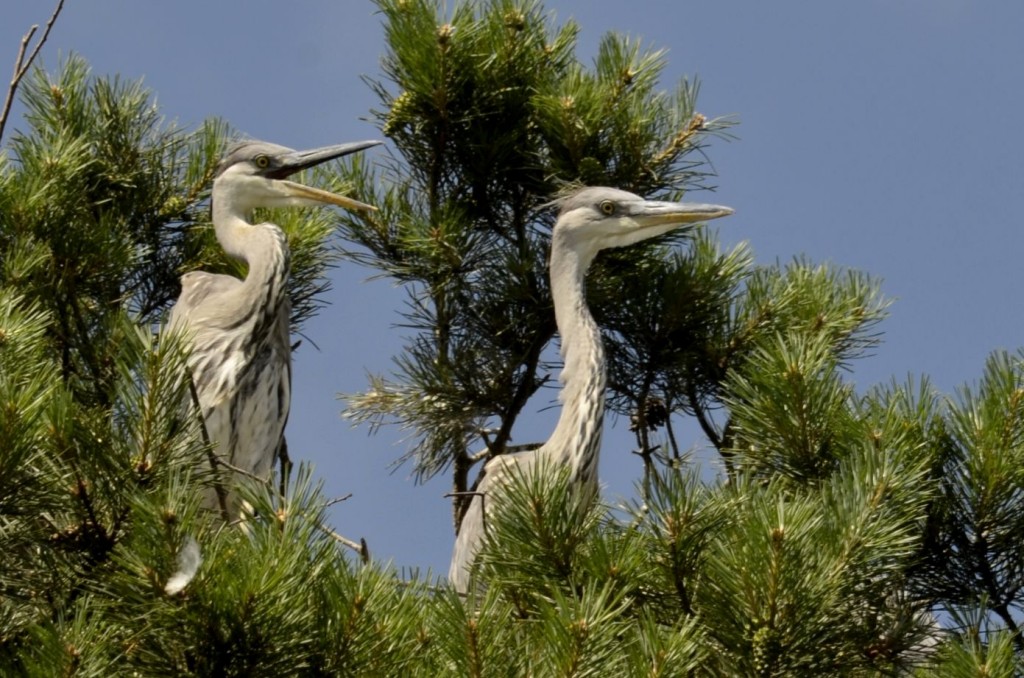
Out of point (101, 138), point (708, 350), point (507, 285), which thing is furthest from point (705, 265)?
point (101, 138)

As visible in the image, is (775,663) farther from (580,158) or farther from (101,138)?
(101,138)

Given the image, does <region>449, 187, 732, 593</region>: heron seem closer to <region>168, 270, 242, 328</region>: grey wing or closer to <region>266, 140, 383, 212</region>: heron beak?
<region>266, 140, 383, 212</region>: heron beak

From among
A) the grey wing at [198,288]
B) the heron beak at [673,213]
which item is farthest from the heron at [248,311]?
the heron beak at [673,213]

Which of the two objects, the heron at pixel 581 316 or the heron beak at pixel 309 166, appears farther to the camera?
the heron beak at pixel 309 166

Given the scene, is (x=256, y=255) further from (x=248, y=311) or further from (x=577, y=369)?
(x=577, y=369)

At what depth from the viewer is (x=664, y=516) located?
319 centimetres

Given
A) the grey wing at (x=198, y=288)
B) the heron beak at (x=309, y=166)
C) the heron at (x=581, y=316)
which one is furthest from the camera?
the heron beak at (x=309, y=166)

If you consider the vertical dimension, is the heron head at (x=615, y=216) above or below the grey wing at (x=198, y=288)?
above

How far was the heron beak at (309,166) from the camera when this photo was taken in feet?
17.8

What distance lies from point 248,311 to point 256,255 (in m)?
0.26

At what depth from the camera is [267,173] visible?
5.75 m

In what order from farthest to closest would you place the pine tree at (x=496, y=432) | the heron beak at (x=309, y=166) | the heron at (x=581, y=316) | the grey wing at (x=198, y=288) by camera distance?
the heron beak at (x=309, y=166)
the grey wing at (x=198, y=288)
the heron at (x=581, y=316)
the pine tree at (x=496, y=432)

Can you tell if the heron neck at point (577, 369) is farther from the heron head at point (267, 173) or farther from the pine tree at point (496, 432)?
the heron head at point (267, 173)

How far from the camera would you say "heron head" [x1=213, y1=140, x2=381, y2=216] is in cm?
558
